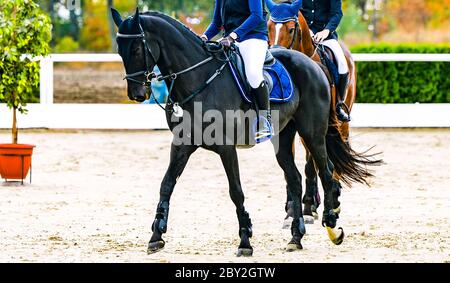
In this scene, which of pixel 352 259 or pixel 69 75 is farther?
pixel 69 75

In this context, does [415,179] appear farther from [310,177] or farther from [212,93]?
[212,93]

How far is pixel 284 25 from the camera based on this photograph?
33.1 feet

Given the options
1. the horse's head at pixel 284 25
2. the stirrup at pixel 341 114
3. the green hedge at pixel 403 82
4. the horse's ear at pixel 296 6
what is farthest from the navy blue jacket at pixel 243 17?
the green hedge at pixel 403 82

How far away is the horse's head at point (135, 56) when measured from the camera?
7605mm

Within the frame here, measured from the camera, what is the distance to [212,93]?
315 inches

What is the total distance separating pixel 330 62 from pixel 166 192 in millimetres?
2910

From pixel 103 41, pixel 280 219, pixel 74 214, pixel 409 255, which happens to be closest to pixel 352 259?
pixel 409 255

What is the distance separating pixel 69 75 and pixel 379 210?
2095 centimetres

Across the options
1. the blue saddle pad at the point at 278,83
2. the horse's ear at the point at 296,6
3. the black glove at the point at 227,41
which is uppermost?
the horse's ear at the point at 296,6

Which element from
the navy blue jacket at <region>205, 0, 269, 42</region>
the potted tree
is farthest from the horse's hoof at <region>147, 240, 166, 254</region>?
the potted tree

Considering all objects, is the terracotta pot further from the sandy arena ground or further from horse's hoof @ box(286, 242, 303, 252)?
horse's hoof @ box(286, 242, 303, 252)

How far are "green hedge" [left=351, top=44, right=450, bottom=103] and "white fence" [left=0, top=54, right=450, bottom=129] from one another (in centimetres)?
42

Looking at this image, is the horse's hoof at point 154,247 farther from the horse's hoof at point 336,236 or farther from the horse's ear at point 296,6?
the horse's ear at point 296,6

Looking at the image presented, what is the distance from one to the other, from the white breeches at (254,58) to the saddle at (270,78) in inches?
1.6
